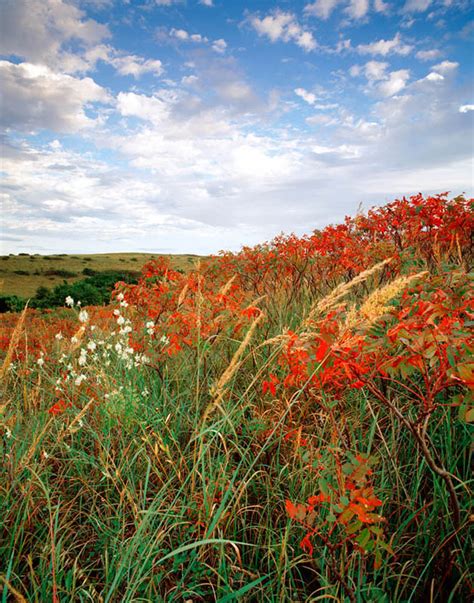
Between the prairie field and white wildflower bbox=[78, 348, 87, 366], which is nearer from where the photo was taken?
white wildflower bbox=[78, 348, 87, 366]

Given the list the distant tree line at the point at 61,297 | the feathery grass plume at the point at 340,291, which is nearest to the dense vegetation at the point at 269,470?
the feathery grass plume at the point at 340,291

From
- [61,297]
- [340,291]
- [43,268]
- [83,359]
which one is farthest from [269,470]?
[43,268]

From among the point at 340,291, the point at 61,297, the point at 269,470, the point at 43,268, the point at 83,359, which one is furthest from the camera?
the point at 43,268

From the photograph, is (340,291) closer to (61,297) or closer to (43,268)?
(61,297)

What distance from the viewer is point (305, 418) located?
3029 mm

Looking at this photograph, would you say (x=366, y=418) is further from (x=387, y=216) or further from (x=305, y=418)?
(x=387, y=216)

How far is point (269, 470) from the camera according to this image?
2.59 m

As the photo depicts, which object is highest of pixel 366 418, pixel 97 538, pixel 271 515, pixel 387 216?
pixel 387 216

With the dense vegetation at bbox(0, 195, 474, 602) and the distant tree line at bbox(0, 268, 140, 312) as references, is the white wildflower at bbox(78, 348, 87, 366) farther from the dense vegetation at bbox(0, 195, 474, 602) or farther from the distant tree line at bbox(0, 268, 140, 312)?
the distant tree line at bbox(0, 268, 140, 312)

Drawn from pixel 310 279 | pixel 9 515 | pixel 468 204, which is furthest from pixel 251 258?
pixel 9 515

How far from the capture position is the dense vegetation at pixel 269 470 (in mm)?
1809

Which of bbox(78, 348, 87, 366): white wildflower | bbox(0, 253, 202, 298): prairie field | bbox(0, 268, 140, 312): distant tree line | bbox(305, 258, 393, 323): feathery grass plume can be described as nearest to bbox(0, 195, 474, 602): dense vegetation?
bbox(305, 258, 393, 323): feathery grass plume

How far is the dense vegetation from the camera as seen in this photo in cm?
181

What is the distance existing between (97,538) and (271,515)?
3.33ft
